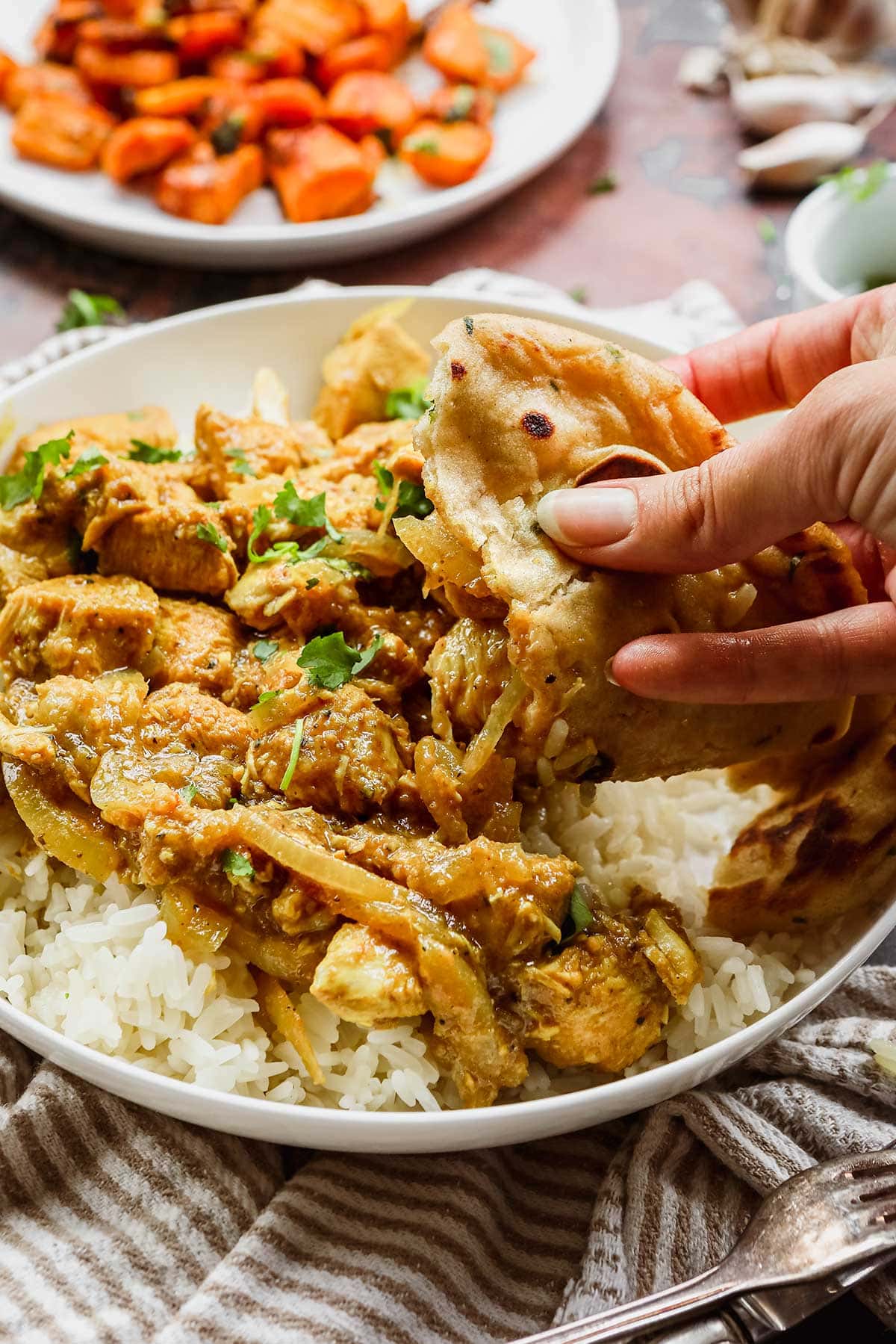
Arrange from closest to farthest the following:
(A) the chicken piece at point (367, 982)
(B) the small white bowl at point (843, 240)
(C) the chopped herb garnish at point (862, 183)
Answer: (A) the chicken piece at point (367, 982) < (B) the small white bowl at point (843, 240) < (C) the chopped herb garnish at point (862, 183)

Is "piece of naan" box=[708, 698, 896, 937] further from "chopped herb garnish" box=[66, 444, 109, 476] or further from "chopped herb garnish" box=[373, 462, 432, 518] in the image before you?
"chopped herb garnish" box=[66, 444, 109, 476]

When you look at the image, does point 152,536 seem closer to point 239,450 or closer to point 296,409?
point 239,450

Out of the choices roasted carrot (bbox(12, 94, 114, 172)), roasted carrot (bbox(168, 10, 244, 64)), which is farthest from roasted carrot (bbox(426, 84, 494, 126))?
roasted carrot (bbox(12, 94, 114, 172))

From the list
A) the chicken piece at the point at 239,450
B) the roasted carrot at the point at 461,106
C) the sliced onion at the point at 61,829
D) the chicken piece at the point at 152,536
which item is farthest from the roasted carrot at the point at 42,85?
the sliced onion at the point at 61,829

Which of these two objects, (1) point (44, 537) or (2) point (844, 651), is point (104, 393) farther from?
(2) point (844, 651)

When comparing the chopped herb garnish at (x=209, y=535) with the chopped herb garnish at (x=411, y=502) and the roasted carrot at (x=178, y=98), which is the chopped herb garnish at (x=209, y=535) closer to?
the chopped herb garnish at (x=411, y=502)
